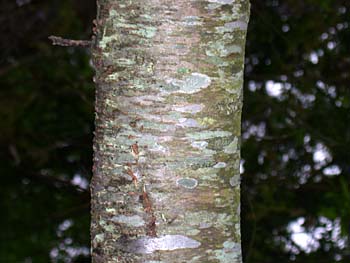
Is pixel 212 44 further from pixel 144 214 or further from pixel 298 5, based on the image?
pixel 298 5

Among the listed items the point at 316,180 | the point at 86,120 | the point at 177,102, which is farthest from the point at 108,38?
the point at 86,120

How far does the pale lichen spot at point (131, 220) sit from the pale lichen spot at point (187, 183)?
0.25ft

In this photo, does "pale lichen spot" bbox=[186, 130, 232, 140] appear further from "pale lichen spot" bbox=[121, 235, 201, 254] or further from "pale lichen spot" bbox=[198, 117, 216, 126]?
"pale lichen spot" bbox=[121, 235, 201, 254]

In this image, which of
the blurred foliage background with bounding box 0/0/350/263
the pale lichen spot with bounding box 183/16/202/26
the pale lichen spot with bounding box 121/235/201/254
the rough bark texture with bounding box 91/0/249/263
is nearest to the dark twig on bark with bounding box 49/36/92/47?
the rough bark texture with bounding box 91/0/249/263

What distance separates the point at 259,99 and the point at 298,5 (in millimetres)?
367

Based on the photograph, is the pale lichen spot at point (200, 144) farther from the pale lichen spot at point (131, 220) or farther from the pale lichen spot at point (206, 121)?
the pale lichen spot at point (131, 220)

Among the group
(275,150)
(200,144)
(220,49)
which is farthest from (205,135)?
(275,150)

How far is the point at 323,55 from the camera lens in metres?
2.37

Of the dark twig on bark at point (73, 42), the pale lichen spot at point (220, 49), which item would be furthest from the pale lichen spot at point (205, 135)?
the dark twig on bark at point (73, 42)

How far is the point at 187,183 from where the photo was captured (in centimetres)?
95

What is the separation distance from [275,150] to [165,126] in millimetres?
1619

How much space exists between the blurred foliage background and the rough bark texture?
1063 mm

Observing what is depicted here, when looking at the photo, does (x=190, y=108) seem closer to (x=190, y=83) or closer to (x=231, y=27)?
(x=190, y=83)


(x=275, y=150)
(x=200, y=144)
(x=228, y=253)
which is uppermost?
(x=275, y=150)
